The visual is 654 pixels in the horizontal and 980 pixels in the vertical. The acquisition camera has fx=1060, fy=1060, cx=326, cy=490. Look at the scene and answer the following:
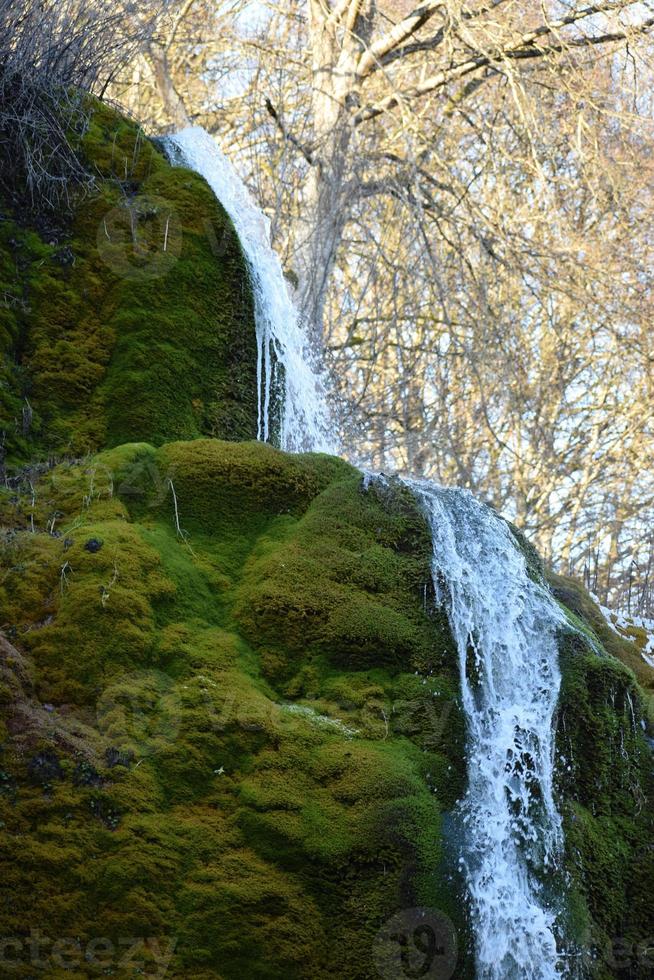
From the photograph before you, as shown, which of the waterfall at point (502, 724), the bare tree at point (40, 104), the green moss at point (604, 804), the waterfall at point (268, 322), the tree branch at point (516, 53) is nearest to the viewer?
the waterfall at point (502, 724)

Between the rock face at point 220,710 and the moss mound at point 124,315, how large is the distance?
0.07ft

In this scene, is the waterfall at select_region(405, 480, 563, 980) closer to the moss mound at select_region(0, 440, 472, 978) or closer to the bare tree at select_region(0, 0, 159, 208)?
the moss mound at select_region(0, 440, 472, 978)

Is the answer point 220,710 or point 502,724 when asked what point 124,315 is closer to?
point 220,710

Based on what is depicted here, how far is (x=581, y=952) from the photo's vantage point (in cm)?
409

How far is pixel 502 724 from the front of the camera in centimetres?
451

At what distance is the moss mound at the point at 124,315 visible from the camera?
19.2ft

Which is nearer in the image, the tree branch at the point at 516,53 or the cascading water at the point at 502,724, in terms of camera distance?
the cascading water at the point at 502,724

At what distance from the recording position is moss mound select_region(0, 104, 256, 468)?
19.2ft

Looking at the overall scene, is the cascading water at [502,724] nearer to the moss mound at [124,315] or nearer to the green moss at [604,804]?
the green moss at [604,804]

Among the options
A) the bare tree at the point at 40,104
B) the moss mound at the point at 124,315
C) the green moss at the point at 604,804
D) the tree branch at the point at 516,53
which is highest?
the tree branch at the point at 516,53

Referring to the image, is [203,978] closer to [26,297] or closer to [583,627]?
[583,627]

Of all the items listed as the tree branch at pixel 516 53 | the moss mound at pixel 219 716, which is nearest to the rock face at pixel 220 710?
the moss mound at pixel 219 716

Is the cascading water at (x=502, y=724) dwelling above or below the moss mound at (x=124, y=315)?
below

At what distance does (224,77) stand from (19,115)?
290 inches
